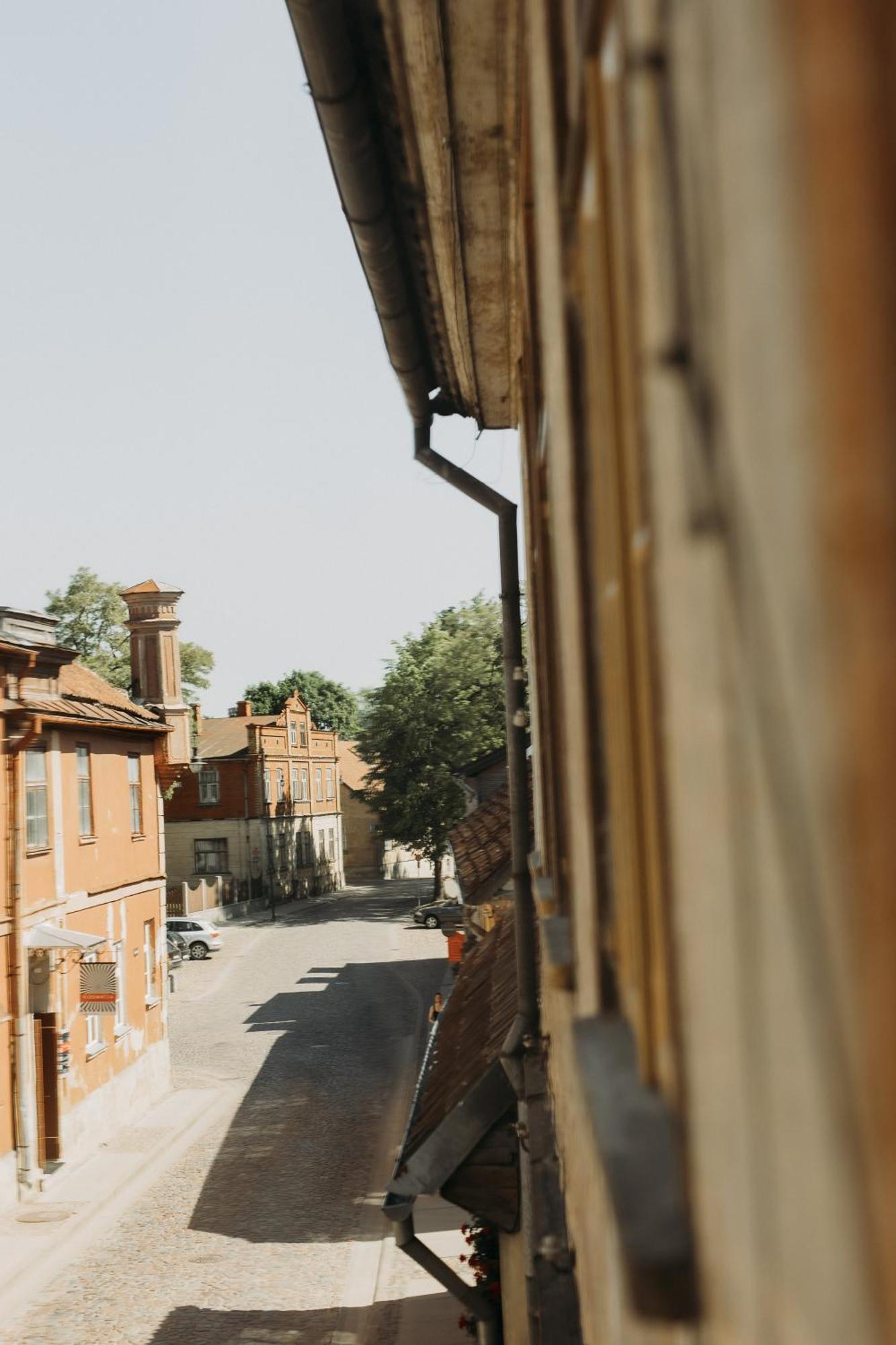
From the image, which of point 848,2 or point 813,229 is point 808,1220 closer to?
point 813,229

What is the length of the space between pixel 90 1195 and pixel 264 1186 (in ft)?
7.37

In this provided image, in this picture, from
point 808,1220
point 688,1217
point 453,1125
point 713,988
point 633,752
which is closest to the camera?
point 808,1220

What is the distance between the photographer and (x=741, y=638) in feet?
2.41

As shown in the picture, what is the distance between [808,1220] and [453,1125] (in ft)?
19.3

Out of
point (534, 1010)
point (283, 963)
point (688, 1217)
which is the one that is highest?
point (688, 1217)

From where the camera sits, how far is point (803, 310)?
59 centimetres

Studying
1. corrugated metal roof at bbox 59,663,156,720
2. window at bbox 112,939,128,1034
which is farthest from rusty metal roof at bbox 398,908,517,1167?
window at bbox 112,939,128,1034

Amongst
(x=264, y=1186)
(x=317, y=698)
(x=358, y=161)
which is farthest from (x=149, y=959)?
(x=317, y=698)

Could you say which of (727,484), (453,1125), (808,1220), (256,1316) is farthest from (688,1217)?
(256,1316)

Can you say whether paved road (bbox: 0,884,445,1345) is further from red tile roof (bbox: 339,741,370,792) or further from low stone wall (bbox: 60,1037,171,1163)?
red tile roof (bbox: 339,741,370,792)

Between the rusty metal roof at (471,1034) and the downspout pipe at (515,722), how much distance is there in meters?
0.34

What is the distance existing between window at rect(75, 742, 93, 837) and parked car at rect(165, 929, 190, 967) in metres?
15.6

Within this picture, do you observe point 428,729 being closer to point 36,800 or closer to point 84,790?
point 84,790

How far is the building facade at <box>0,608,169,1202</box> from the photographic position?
1475 cm
